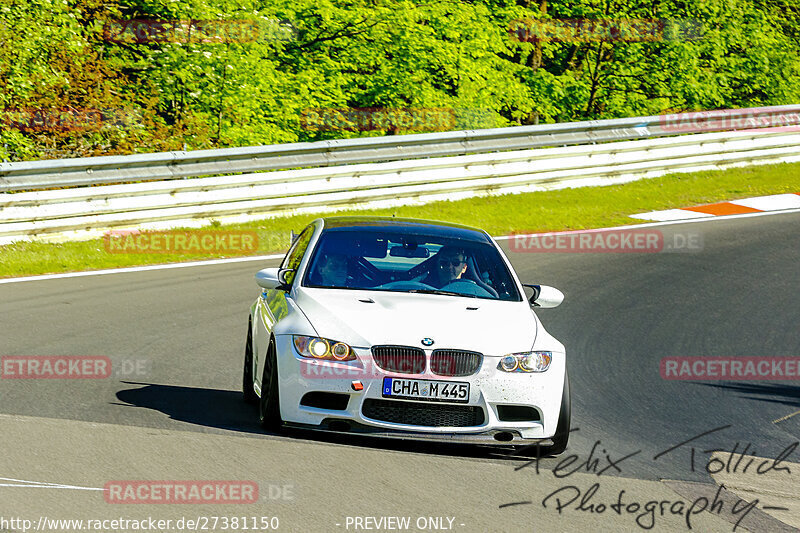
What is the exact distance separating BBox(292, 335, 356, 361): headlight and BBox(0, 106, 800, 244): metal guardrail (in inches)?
339

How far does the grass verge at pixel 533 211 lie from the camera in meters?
14.1

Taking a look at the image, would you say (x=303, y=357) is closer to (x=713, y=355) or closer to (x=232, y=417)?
(x=232, y=417)

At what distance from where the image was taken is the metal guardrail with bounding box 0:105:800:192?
14922 millimetres

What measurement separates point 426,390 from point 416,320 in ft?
1.58

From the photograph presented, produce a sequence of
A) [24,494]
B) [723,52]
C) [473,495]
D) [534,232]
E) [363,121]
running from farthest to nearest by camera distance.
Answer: [723,52] → [363,121] → [534,232] → [473,495] → [24,494]

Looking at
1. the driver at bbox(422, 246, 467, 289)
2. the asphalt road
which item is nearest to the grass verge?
the asphalt road

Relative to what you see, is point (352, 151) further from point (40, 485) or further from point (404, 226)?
point (40, 485)

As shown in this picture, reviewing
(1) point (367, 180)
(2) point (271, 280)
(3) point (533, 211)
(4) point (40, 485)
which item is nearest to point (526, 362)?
(2) point (271, 280)

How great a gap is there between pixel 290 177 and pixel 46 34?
213 inches

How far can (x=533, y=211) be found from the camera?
17906mm

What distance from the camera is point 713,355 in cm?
1030

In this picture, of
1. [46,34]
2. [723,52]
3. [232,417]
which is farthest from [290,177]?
[723,52]

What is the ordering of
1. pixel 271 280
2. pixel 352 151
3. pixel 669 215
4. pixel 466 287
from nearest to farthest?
1. pixel 271 280
2. pixel 466 287
3. pixel 352 151
4. pixel 669 215

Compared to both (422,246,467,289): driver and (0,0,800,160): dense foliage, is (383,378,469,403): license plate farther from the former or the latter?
(0,0,800,160): dense foliage
